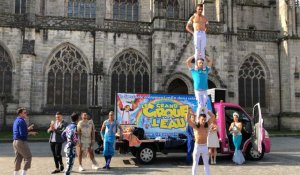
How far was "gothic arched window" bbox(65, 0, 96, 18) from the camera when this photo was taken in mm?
31578

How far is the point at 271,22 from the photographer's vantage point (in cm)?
3300

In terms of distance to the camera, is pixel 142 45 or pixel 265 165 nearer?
pixel 265 165

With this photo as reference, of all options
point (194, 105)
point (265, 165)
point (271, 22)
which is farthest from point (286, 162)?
point (271, 22)

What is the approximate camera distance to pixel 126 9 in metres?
32.6

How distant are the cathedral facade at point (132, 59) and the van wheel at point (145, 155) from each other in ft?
43.3

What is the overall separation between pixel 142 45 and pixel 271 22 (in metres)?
13.8

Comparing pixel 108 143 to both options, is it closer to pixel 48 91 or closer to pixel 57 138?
pixel 57 138

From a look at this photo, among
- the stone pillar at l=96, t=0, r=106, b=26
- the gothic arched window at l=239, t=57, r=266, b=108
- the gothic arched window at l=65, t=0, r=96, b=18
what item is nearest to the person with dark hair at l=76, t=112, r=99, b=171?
the stone pillar at l=96, t=0, r=106, b=26

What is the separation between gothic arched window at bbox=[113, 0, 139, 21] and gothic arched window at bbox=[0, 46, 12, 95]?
1095cm

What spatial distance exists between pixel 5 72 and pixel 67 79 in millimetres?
4426

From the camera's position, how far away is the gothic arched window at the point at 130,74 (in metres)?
26.9

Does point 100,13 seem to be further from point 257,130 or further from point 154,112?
point 257,130

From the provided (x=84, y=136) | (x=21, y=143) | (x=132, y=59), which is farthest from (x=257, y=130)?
(x=132, y=59)

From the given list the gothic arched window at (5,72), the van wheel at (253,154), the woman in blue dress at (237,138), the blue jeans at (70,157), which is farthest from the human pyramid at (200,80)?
the gothic arched window at (5,72)
